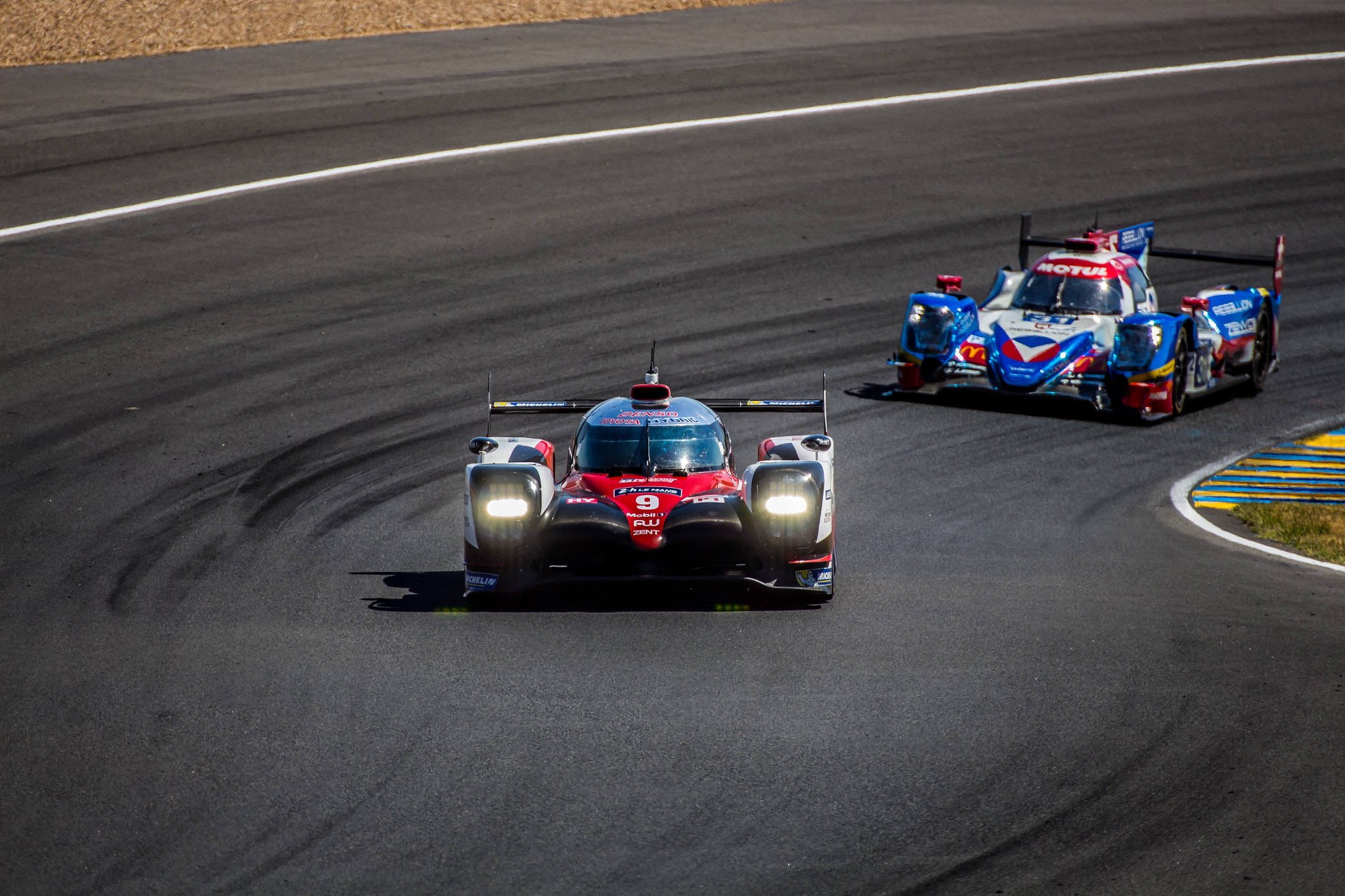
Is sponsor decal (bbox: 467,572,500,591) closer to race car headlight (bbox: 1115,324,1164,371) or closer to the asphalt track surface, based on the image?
the asphalt track surface

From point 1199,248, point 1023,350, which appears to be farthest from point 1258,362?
point 1199,248

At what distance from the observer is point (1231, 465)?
17.2 meters

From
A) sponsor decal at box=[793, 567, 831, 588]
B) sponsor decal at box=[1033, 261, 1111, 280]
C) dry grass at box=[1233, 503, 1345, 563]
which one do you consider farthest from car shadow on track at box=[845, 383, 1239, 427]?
sponsor decal at box=[793, 567, 831, 588]

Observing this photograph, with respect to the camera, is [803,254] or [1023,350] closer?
[1023,350]

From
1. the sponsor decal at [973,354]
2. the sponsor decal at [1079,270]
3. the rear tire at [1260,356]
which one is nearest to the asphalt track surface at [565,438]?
the rear tire at [1260,356]

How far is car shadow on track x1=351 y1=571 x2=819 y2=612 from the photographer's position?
40.0ft

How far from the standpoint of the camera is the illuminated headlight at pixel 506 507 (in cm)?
1213

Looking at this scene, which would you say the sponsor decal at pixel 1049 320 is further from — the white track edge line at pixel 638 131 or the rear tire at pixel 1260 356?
the white track edge line at pixel 638 131

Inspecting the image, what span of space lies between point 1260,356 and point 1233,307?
0.86 metres

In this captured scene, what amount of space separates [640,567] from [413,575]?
2.42 meters

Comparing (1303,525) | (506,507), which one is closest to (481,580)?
(506,507)

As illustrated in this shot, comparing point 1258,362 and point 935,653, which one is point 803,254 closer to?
point 1258,362

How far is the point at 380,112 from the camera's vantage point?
1217 inches

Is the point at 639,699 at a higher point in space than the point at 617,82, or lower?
lower
